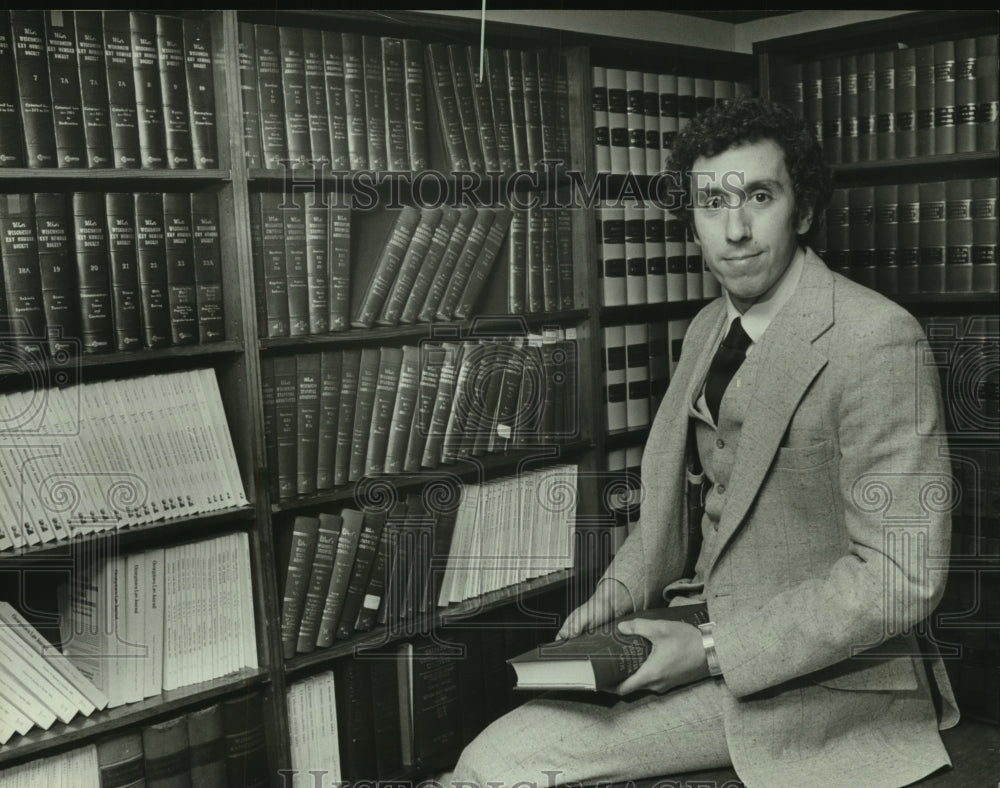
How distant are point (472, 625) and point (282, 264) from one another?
934 millimetres

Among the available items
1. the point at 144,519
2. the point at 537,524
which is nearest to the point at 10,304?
the point at 144,519

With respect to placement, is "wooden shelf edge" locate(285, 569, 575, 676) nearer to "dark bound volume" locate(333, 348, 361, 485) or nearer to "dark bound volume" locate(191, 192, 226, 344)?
"dark bound volume" locate(333, 348, 361, 485)

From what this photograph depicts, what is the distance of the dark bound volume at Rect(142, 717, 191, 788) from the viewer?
1829 millimetres

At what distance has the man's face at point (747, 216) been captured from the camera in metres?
1.64

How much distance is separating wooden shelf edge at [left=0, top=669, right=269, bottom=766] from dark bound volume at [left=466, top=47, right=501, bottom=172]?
1.18 m

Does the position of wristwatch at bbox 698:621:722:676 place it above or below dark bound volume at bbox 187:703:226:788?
above

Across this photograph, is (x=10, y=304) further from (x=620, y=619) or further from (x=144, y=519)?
(x=620, y=619)

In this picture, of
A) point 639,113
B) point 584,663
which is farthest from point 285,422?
point 639,113

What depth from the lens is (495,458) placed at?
2.28 metres

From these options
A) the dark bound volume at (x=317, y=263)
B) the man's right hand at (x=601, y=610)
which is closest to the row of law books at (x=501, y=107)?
the dark bound volume at (x=317, y=263)

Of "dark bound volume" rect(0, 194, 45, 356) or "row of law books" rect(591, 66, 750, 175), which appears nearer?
"dark bound volume" rect(0, 194, 45, 356)

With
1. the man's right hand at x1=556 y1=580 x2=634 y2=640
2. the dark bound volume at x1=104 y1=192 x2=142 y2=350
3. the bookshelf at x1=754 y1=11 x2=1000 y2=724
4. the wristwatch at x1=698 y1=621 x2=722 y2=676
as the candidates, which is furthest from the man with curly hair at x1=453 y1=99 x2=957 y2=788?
the dark bound volume at x1=104 y1=192 x2=142 y2=350

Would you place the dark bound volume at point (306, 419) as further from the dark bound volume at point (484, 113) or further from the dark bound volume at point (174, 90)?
the dark bound volume at point (484, 113)

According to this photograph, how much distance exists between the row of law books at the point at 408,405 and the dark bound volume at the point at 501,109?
408mm
